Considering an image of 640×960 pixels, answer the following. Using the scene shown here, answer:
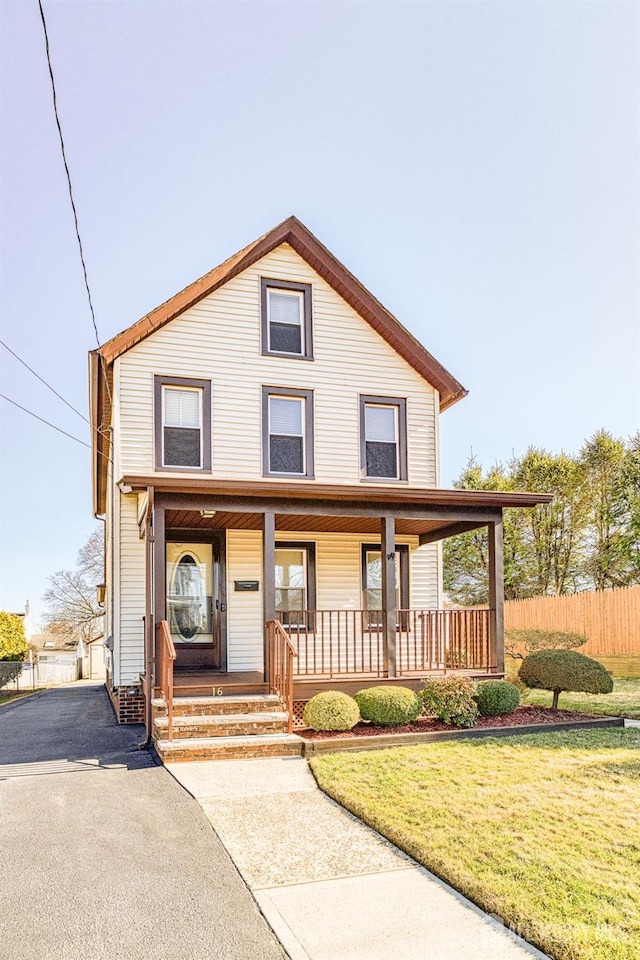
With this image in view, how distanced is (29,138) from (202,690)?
24.7ft

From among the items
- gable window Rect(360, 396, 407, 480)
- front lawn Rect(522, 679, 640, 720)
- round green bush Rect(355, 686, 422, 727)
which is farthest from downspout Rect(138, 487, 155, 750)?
front lawn Rect(522, 679, 640, 720)

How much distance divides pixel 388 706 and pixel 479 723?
141cm

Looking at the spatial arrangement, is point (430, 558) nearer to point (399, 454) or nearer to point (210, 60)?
point (399, 454)

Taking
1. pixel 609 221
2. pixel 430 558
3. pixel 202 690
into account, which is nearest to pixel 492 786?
pixel 202 690

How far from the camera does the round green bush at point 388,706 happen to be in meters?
9.59

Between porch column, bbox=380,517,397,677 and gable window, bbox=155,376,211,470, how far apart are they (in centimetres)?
350

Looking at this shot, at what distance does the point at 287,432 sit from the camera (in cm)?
1361

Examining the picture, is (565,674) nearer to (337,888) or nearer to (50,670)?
(337,888)

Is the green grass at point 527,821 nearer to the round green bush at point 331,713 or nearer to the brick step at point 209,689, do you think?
the round green bush at point 331,713

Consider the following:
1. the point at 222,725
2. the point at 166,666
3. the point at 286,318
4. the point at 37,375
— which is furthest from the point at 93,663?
the point at 222,725

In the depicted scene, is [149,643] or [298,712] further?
[298,712]

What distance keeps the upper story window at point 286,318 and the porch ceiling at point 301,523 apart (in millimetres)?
3269

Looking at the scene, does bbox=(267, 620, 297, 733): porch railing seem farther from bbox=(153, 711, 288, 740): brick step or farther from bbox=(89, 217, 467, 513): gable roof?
bbox=(89, 217, 467, 513): gable roof

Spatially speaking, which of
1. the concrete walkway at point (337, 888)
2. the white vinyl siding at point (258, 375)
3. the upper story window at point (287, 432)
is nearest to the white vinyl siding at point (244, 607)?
the white vinyl siding at point (258, 375)
